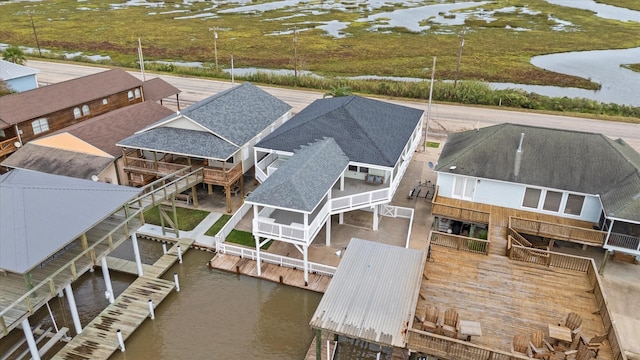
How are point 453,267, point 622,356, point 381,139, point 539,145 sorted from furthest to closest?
point 381,139
point 539,145
point 453,267
point 622,356

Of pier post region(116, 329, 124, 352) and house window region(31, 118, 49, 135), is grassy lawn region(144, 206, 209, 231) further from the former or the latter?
house window region(31, 118, 49, 135)

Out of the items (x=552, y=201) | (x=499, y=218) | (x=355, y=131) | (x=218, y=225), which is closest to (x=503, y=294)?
(x=499, y=218)

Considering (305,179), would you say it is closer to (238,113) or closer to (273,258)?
(273,258)

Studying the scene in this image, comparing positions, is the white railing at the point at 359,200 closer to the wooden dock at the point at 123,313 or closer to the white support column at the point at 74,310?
the wooden dock at the point at 123,313

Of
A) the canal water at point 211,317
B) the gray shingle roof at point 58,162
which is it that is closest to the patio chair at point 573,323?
the canal water at point 211,317

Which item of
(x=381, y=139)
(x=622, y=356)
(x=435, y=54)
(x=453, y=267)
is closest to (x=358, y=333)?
(x=453, y=267)

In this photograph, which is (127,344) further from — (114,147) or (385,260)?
(114,147)

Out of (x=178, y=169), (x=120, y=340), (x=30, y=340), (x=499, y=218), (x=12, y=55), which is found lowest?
(x=120, y=340)

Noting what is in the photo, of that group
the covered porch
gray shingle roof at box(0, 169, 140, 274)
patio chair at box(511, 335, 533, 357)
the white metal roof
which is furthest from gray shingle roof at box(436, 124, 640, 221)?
gray shingle roof at box(0, 169, 140, 274)
